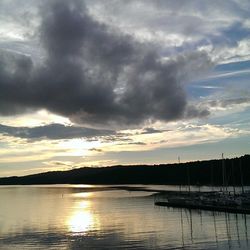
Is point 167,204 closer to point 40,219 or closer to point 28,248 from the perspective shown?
point 40,219

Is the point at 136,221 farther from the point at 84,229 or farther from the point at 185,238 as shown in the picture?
the point at 185,238

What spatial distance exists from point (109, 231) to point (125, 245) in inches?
499

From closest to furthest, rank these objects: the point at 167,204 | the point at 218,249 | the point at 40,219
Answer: the point at 218,249 < the point at 40,219 < the point at 167,204

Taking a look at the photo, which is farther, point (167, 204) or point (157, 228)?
point (167, 204)

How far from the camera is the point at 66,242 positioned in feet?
172

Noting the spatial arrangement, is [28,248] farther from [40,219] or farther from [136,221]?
[40,219]

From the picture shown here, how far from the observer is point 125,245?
48406mm

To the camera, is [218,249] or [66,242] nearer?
[218,249]

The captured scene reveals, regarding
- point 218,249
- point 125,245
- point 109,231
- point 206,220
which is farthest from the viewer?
point 206,220

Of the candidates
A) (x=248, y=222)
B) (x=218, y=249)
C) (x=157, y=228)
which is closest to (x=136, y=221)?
(x=157, y=228)

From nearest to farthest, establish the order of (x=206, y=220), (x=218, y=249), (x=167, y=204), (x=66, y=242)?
(x=218, y=249)
(x=66, y=242)
(x=206, y=220)
(x=167, y=204)

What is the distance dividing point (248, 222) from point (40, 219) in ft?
124

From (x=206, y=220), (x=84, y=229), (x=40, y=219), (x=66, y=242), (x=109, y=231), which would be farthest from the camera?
(x=40, y=219)

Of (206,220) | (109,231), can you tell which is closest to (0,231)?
(109,231)
